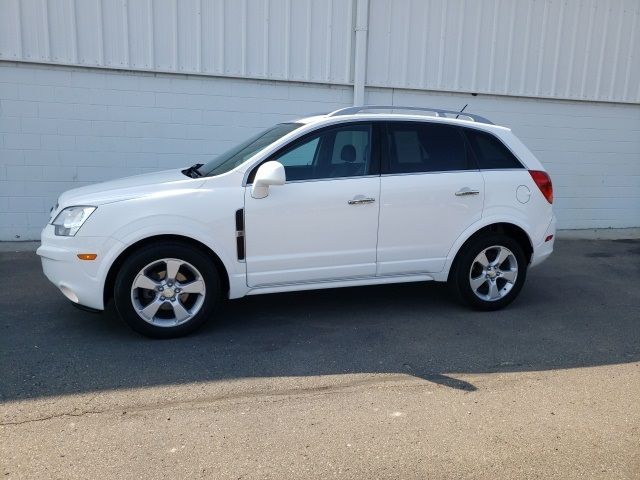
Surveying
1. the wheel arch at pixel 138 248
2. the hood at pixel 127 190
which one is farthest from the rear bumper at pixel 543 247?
the hood at pixel 127 190

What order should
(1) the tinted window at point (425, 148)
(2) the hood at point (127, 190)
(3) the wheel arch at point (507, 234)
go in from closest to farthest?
(2) the hood at point (127, 190) → (1) the tinted window at point (425, 148) → (3) the wheel arch at point (507, 234)

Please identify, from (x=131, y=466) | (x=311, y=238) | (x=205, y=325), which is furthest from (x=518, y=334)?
(x=131, y=466)

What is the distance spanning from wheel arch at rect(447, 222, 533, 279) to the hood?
7.83 ft

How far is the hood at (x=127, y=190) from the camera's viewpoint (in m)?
4.72

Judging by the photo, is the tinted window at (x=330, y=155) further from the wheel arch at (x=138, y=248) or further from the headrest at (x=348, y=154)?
the wheel arch at (x=138, y=248)

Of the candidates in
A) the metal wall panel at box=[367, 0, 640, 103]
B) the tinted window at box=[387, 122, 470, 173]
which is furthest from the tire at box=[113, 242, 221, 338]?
the metal wall panel at box=[367, 0, 640, 103]

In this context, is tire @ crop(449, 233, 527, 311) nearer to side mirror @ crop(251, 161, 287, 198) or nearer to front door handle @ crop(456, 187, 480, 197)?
front door handle @ crop(456, 187, 480, 197)

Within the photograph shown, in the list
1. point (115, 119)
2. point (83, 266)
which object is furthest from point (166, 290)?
point (115, 119)

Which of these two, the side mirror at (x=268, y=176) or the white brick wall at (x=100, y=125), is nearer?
the side mirror at (x=268, y=176)

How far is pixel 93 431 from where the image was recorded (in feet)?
11.4

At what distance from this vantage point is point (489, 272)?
5.69 meters

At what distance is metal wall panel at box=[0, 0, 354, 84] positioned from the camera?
787 centimetres

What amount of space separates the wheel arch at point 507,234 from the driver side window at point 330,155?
115 centimetres

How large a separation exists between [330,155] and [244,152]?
768 mm
